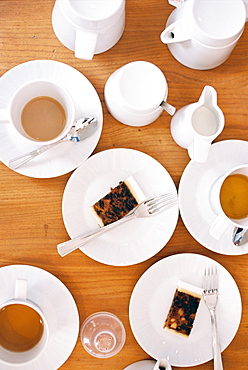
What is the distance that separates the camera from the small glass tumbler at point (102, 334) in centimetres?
120

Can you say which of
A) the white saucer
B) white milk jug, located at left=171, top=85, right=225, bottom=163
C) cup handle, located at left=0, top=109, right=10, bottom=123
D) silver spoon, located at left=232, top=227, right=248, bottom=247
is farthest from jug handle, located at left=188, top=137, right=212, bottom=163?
the white saucer

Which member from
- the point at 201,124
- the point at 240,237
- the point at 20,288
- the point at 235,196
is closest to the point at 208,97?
the point at 201,124

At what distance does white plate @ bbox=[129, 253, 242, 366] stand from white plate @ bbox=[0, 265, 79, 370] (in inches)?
6.3

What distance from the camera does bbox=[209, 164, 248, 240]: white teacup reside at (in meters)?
1.12

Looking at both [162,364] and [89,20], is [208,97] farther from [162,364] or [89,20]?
[162,364]

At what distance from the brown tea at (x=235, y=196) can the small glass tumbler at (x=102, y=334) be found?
0.42m

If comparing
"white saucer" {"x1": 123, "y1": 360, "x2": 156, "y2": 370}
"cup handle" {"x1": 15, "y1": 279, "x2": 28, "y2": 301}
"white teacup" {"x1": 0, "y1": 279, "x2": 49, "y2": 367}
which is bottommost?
"white saucer" {"x1": 123, "y1": 360, "x2": 156, "y2": 370}

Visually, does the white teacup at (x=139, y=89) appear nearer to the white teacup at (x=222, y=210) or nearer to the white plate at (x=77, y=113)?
the white plate at (x=77, y=113)

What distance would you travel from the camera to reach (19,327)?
117cm

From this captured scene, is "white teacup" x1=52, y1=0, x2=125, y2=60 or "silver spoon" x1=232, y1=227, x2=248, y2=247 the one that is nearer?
"white teacup" x1=52, y1=0, x2=125, y2=60

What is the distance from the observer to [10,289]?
1141mm

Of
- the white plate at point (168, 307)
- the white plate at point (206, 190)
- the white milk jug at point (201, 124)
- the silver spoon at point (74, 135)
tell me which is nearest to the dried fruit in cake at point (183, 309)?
the white plate at point (168, 307)

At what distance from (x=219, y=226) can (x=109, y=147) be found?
1.16 feet

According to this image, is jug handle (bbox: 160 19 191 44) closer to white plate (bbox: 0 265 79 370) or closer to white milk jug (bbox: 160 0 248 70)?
white milk jug (bbox: 160 0 248 70)
